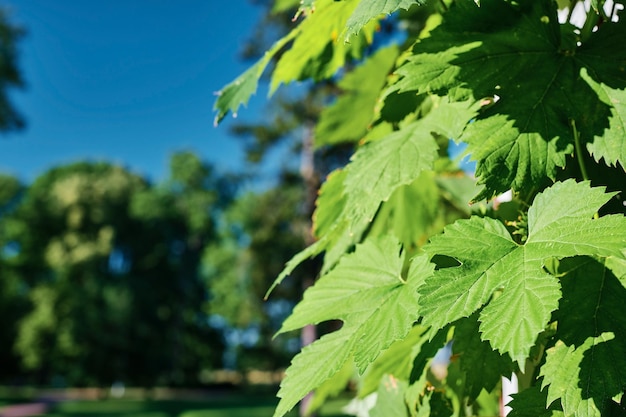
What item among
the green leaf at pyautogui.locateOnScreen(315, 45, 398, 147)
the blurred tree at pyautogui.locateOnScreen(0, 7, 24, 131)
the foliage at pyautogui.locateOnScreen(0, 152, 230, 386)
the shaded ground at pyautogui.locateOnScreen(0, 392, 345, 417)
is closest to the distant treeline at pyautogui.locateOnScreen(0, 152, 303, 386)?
the foliage at pyautogui.locateOnScreen(0, 152, 230, 386)

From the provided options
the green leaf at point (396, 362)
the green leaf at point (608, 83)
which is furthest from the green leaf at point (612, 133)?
the green leaf at point (396, 362)

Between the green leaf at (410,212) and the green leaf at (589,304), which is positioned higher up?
the green leaf at (410,212)

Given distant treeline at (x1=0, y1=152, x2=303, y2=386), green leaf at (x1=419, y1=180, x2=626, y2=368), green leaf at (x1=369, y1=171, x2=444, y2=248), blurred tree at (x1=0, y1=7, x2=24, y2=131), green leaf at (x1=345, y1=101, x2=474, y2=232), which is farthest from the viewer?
distant treeline at (x1=0, y1=152, x2=303, y2=386)

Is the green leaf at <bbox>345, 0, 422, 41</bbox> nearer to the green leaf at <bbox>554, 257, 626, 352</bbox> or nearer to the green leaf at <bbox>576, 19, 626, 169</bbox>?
the green leaf at <bbox>576, 19, 626, 169</bbox>

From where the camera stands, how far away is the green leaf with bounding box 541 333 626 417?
53 cm

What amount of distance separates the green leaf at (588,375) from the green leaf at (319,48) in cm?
61

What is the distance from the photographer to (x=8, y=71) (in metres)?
14.9

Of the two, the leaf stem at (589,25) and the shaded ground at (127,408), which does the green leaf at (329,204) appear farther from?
the shaded ground at (127,408)

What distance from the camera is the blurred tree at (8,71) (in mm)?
14843

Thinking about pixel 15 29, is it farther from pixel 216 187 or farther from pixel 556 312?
pixel 216 187

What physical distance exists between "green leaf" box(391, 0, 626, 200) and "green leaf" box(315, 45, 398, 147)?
473 mm

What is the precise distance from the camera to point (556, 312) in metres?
0.61

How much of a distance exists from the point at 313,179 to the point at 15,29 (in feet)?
28.8

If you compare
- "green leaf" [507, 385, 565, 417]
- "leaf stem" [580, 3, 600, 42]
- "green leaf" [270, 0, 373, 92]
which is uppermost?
"green leaf" [270, 0, 373, 92]
